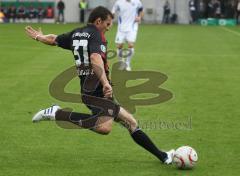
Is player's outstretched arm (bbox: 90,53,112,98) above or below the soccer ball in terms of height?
above

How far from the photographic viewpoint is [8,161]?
8852mm

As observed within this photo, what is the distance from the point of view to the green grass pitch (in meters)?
8.66

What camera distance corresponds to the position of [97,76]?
841 centimetres

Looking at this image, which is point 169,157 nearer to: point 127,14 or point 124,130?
point 124,130

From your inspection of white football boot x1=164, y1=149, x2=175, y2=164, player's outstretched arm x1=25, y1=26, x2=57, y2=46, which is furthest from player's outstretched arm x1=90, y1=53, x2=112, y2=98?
white football boot x1=164, y1=149, x2=175, y2=164

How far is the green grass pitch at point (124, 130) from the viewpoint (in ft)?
28.4

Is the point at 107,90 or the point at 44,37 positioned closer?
the point at 107,90

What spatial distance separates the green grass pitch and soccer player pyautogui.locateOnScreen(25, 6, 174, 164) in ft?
1.50

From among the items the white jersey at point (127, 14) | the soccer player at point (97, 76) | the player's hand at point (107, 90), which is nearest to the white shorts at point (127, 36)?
the white jersey at point (127, 14)

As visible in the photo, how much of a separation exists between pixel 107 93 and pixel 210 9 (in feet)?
182

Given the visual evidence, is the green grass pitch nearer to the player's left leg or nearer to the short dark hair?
the player's left leg

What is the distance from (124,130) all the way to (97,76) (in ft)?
9.64

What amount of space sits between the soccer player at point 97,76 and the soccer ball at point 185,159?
14cm

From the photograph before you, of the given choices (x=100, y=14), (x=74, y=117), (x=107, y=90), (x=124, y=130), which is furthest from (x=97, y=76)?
(x=124, y=130)
